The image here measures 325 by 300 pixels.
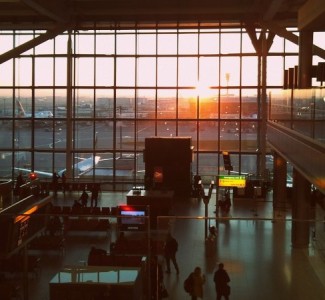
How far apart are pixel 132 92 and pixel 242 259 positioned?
1695 centimetres

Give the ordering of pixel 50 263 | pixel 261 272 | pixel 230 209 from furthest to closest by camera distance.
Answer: pixel 230 209 < pixel 50 263 < pixel 261 272

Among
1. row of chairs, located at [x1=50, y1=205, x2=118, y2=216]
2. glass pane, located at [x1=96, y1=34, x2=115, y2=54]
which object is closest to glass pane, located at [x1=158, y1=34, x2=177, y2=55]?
glass pane, located at [x1=96, y1=34, x2=115, y2=54]

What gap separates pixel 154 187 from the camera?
2834 centimetres

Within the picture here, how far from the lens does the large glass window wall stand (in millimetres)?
31359

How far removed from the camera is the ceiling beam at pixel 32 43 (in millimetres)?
29125

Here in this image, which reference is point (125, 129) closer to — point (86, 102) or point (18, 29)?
point (86, 102)

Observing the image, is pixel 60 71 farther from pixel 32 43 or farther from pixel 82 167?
pixel 82 167

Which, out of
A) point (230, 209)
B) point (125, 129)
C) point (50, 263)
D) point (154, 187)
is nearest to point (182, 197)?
point (154, 187)

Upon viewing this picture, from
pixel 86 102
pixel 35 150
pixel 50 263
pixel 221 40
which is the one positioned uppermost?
pixel 221 40

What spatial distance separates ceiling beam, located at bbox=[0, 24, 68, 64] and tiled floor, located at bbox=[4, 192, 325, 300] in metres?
12.5

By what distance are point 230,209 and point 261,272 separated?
406 inches

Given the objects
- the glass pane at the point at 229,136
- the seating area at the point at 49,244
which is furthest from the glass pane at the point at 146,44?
the seating area at the point at 49,244

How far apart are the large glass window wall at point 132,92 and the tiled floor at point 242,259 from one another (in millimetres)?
8829

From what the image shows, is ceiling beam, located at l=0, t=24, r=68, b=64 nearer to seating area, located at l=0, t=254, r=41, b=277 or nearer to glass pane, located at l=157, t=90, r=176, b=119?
glass pane, located at l=157, t=90, r=176, b=119
